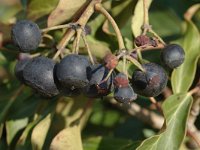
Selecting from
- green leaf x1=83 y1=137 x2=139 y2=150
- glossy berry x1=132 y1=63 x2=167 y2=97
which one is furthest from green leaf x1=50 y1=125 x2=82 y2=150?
glossy berry x1=132 y1=63 x2=167 y2=97

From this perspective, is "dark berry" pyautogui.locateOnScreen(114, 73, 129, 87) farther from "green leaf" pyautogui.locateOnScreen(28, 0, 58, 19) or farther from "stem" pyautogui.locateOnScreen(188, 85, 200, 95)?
"green leaf" pyautogui.locateOnScreen(28, 0, 58, 19)

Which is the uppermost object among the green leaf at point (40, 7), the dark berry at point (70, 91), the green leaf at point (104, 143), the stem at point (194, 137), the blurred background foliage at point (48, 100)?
the green leaf at point (40, 7)

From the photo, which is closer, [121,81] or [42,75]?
[121,81]

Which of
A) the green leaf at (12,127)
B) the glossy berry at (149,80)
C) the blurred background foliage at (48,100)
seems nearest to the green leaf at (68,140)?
the blurred background foliage at (48,100)

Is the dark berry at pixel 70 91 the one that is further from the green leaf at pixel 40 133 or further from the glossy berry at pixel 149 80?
the green leaf at pixel 40 133

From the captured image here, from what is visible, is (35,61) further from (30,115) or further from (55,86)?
(30,115)

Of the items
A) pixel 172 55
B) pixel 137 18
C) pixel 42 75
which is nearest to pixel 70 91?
pixel 42 75

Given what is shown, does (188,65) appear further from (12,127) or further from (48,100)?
(12,127)
